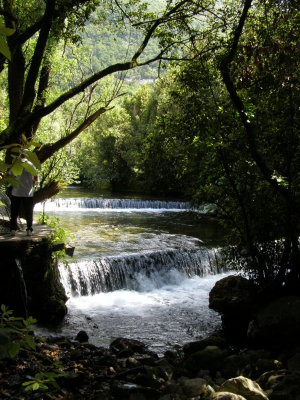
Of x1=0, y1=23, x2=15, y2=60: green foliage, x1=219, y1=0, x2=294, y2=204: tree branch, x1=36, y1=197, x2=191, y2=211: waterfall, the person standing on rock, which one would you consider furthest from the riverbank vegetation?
x1=36, y1=197, x2=191, y2=211: waterfall

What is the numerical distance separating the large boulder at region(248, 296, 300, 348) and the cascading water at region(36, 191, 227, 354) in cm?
139

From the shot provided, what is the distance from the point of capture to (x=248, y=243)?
7.70 m

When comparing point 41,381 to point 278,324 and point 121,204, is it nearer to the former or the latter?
point 278,324

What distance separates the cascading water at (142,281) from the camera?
862 centimetres

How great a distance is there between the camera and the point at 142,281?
1177 centimetres

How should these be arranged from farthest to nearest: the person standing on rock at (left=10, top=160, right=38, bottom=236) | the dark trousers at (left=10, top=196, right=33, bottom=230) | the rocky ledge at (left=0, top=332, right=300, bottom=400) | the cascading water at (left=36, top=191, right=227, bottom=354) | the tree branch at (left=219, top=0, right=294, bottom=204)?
the cascading water at (left=36, top=191, right=227, bottom=354) < the dark trousers at (left=10, top=196, right=33, bottom=230) < the person standing on rock at (left=10, top=160, right=38, bottom=236) < the tree branch at (left=219, top=0, right=294, bottom=204) < the rocky ledge at (left=0, top=332, right=300, bottom=400)

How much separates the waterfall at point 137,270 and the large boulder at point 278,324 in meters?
4.61

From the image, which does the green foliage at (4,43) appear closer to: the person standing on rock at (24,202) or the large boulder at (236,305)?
the person standing on rock at (24,202)

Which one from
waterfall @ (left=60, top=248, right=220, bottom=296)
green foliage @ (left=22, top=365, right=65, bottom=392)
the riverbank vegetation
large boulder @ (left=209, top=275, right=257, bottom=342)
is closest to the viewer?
green foliage @ (left=22, top=365, right=65, bottom=392)

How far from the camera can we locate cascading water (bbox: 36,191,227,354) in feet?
28.3

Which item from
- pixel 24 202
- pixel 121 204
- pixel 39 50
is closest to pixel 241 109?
pixel 39 50

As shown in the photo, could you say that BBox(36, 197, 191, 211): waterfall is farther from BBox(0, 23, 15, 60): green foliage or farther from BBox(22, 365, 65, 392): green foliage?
BBox(0, 23, 15, 60): green foliage

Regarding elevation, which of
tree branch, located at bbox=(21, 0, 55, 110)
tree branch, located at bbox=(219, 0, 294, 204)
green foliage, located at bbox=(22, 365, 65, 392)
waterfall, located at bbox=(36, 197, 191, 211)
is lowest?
green foliage, located at bbox=(22, 365, 65, 392)

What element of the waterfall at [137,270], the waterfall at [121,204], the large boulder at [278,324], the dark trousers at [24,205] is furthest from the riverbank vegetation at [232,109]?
the waterfall at [121,204]
